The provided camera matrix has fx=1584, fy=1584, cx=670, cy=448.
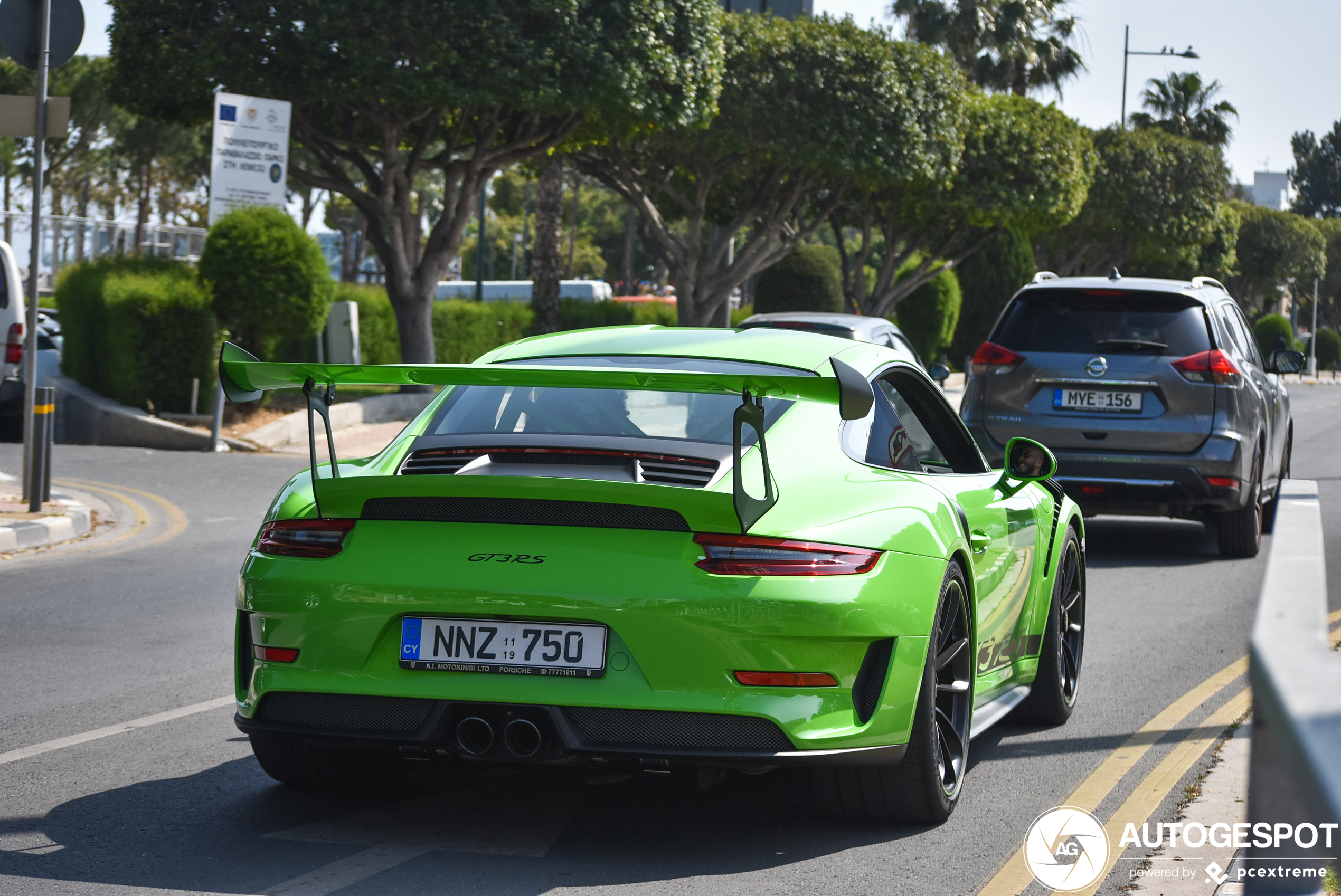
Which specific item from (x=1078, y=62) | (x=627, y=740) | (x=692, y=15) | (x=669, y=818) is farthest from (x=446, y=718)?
(x=1078, y=62)

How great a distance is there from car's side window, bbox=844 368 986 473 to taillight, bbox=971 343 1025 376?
17.8 feet

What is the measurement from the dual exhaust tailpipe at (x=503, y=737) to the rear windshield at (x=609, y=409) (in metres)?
0.93

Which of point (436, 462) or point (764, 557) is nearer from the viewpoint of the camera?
point (764, 557)

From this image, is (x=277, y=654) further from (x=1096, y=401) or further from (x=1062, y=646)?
(x=1096, y=401)

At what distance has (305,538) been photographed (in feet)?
13.9

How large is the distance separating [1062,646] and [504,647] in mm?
2847

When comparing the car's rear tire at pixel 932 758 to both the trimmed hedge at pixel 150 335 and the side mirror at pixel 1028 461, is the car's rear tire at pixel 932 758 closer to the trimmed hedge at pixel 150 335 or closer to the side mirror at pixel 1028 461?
the side mirror at pixel 1028 461

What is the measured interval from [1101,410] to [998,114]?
86.1ft

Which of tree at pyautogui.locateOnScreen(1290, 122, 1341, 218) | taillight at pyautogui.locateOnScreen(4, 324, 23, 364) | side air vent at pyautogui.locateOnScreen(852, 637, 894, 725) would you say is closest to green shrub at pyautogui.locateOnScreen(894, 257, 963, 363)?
taillight at pyautogui.locateOnScreen(4, 324, 23, 364)

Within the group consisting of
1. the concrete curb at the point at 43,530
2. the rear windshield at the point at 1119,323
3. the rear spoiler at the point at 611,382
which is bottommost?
the concrete curb at the point at 43,530

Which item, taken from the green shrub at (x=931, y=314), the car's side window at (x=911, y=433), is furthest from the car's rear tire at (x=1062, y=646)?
the green shrub at (x=931, y=314)

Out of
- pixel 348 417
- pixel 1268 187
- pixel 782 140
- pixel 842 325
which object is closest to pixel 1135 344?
pixel 842 325

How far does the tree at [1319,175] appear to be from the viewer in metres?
138

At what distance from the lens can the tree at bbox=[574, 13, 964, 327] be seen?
94.3 feet
